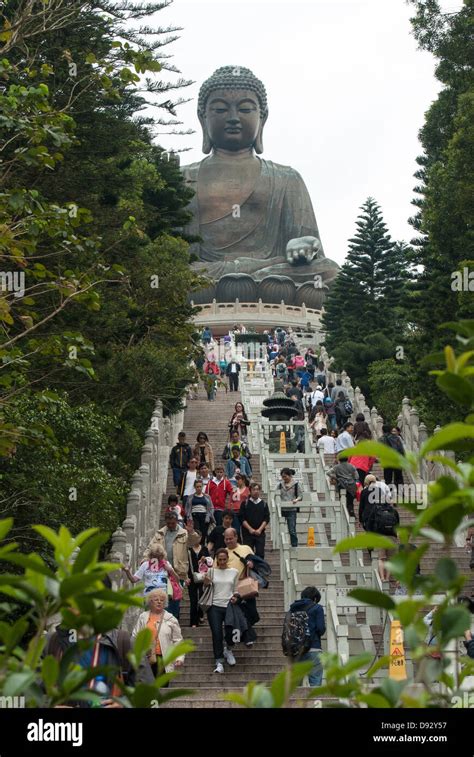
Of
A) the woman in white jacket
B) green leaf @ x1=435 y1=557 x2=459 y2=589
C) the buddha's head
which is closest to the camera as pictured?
green leaf @ x1=435 y1=557 x2=459 y2=589

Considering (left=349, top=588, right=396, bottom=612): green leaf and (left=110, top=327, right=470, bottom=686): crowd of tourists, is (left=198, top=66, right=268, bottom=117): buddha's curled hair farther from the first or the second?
(left=349, top=588, right=396, bottom=612): green leaf

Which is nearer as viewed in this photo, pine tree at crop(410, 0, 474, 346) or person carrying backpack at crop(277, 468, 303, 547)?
person carrying backpack at crop(277, 468, 303, 547)

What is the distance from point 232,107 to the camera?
50.9 meters

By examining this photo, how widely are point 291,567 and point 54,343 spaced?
2.91 m

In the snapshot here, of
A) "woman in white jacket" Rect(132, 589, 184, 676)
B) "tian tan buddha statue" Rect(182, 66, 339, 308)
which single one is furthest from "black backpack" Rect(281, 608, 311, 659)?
"tian tan buddha statue" Rect(182, 66, 339, 308)

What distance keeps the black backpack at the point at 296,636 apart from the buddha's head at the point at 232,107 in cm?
4202

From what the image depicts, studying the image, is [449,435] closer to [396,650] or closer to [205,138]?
[396,650]

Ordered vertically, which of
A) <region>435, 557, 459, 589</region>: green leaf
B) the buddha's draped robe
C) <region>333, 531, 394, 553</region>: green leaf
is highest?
the buddha's draped robe

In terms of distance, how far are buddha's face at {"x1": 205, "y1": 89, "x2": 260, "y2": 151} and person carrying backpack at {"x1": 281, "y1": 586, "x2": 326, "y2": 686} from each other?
137 feet

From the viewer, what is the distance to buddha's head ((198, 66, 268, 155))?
50.7 meters

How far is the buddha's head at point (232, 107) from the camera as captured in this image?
5069 centimetres

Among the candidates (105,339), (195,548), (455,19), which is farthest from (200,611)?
(455,19)
